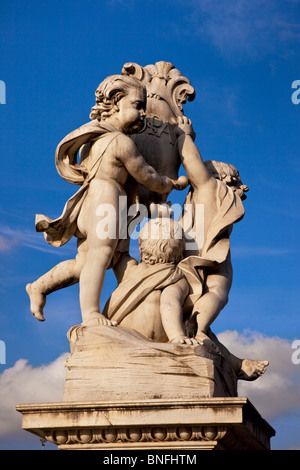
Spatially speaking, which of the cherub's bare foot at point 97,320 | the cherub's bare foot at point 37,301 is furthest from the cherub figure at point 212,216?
the cherub's bare foot at point 37,301

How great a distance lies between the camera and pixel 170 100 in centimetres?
955

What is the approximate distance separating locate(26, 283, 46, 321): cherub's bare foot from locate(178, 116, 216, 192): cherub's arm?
1.87m

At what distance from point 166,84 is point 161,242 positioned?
83.2 inches

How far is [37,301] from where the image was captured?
28.5ft

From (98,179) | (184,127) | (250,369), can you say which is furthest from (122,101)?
(250,369)

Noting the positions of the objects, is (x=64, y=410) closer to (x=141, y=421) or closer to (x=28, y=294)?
(x=141, y=421)

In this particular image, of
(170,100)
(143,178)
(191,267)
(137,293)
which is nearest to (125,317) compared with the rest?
(137,293)

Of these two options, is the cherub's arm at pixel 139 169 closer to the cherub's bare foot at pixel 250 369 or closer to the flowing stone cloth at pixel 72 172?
the flowing stone cloth at pixel 72 172

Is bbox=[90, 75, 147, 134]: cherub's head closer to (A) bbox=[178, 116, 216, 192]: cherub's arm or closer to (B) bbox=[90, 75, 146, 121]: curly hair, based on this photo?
(B) bbox=[90, 75, 146, 121]: curly hair

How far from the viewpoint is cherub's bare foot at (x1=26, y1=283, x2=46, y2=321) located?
28.4 feet

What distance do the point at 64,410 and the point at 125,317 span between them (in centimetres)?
115

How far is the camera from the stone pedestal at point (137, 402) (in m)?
7.18

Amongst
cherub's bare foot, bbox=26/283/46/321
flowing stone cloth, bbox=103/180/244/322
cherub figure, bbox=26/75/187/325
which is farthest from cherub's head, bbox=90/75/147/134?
cherub's bare foot, bbox=26/283/46/321

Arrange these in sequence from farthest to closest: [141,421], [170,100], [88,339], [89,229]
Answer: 1. [170,100]
2. [89,229]
3. [88,339]
4. [141,421]
